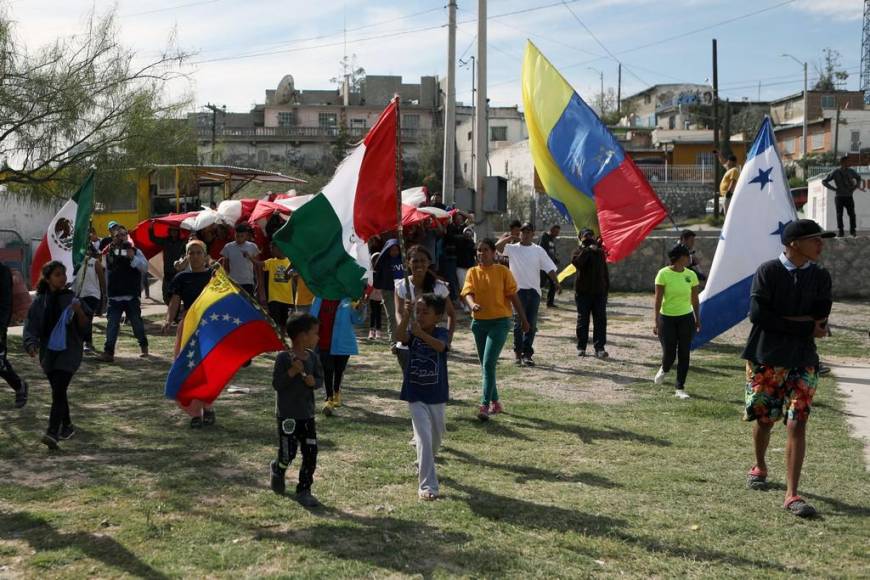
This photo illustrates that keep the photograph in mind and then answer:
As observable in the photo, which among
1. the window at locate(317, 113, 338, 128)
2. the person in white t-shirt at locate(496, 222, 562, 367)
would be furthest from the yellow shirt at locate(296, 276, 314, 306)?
the window at locate(317, 113, 338, 128)

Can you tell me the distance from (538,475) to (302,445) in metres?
1.80

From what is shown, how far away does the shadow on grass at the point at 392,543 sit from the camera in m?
5.27

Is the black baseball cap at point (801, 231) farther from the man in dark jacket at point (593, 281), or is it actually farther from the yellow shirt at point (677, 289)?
the man in dark jacket at point (593, 281)

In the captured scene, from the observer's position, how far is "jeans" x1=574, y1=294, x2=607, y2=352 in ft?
44.9

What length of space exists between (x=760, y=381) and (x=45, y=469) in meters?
4.92

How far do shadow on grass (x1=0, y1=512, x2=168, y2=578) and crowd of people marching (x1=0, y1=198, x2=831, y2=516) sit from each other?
4.17ft

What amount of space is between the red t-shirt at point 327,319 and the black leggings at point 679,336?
3.54 m

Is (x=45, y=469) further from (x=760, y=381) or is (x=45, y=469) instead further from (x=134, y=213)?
(x=134, y=213)

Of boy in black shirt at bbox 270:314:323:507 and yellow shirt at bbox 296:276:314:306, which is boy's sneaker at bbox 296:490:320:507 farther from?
yellow shirt at bbox 296:276:314:306

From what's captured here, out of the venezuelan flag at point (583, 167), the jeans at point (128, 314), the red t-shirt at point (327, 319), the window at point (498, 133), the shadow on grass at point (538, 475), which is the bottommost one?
the shadow on grass at point (538, 475)

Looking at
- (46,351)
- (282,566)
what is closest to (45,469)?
(46,351)

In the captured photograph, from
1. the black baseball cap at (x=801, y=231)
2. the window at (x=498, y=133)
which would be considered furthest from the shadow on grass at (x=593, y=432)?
the window at (x=498, y=133)

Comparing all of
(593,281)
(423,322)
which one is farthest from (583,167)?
(423,322)

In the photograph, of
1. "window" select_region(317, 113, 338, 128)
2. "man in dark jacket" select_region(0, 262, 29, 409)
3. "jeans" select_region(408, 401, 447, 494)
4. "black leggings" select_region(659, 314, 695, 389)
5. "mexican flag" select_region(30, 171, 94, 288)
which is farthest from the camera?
"window" select_region(317, 113, 338, 128)
